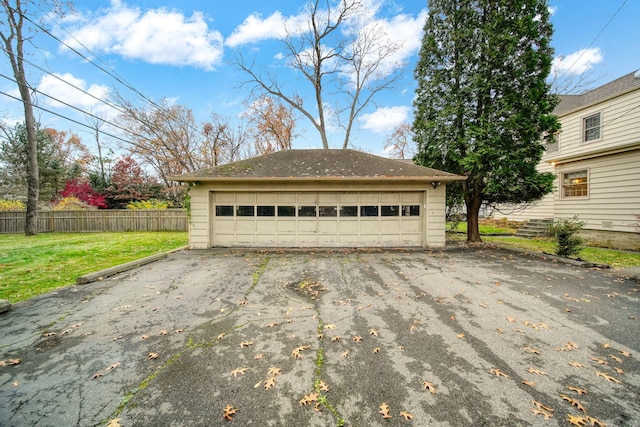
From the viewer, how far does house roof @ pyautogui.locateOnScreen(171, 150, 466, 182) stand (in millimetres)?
8391

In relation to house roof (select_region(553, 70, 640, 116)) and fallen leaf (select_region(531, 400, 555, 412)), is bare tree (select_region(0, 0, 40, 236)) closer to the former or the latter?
fallen leaf (select_region(531, 400, 555, 412))

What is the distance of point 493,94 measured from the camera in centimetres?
874

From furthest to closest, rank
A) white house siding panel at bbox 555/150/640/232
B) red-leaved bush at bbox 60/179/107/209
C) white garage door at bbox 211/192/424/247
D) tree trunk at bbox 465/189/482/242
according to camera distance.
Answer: red-leaved bush at bbox 60/179/107/209 < tree trunk at bbox 465/189/482/242 < white garage door at bbox 211/192/424/247 < white house siding panel at bbox 555/150/640/232

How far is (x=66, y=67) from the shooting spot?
10.1 meters

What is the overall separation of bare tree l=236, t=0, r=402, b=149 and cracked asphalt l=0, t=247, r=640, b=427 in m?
15.8

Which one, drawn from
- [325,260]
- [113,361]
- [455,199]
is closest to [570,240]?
[455,199]

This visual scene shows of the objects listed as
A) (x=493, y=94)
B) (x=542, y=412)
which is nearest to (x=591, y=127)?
(x=493, y=94)

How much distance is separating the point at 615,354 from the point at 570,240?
5.88 meters

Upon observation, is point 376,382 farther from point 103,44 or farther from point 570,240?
point 103,44

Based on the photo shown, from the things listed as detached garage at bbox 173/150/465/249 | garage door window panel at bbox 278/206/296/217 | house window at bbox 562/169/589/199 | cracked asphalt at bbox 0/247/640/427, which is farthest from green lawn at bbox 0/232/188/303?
house window at bbox 562/169/589/199

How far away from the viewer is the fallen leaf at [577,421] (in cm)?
185

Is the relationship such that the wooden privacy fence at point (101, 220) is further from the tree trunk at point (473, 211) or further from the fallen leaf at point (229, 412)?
the tree trunk at point (473, 211)

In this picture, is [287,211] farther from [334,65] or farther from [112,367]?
[334,65]

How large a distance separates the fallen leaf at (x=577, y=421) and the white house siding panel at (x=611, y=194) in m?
11.2
